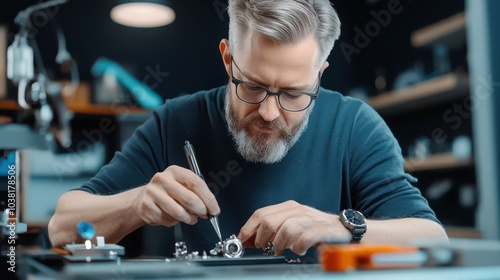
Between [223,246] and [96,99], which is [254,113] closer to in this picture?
[223,246]

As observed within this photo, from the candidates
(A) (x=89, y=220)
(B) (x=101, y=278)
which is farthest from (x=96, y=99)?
(B) (x=101, y=278)

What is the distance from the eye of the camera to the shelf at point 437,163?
2449mm

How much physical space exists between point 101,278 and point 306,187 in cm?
91

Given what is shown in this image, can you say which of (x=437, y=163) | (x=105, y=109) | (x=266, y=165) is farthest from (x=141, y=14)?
(x=437, y=163)

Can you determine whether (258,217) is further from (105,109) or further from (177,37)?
(105,109)

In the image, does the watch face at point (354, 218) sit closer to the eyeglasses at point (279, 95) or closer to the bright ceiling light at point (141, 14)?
the eyeglasses at point (279, 95)

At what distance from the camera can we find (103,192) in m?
1.37

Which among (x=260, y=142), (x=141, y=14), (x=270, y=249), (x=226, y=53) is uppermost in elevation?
(x=141, y=14)

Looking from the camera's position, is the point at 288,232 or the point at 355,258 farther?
the point at 288,232

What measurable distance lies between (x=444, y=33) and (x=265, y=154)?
1.54m

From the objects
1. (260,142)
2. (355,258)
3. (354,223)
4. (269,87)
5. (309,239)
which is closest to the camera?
(355,258)

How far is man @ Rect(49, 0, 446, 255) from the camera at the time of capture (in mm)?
1184

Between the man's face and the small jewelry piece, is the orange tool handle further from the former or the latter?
the man's face

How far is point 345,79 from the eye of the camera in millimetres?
2348
